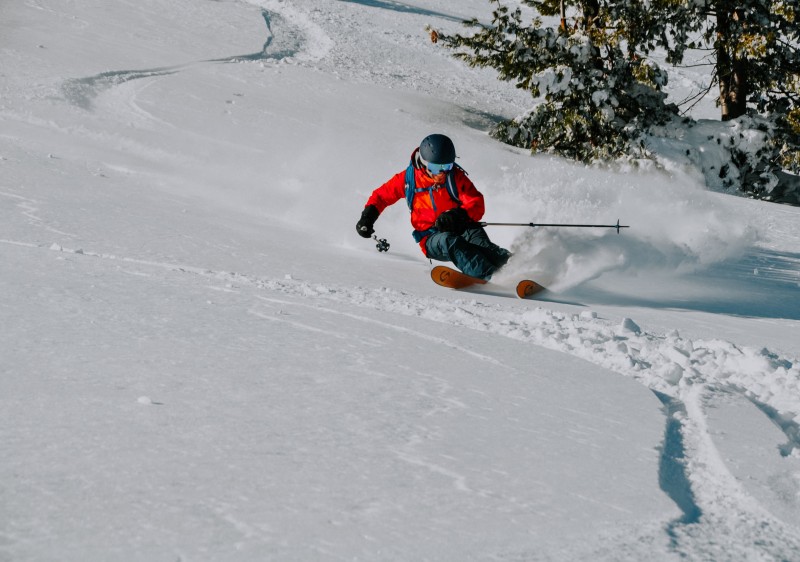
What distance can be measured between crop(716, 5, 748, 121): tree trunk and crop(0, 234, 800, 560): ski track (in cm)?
1105

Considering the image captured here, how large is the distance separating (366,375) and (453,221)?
371cm

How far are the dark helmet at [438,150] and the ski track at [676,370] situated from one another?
1.70 meters

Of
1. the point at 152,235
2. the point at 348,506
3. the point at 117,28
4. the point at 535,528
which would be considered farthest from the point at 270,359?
the point at 117,28

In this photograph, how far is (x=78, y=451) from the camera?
8.27ft

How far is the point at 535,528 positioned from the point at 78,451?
4.53 ft

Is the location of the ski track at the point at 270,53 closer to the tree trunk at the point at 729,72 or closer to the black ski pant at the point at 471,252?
the black ski pant at the point at 471,252

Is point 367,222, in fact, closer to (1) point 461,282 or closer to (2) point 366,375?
(1) point 461,282

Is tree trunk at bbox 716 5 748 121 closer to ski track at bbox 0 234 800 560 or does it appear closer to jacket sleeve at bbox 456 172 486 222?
jacket sleeve at bbox 456 172 486 222

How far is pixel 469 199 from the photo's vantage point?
7449 mm

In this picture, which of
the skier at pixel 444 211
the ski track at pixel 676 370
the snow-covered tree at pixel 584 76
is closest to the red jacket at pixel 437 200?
the skier at pixel 444 211

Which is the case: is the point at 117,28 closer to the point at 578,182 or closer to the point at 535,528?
the point at 578,182

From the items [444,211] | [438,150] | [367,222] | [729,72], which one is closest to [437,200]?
[444,211]

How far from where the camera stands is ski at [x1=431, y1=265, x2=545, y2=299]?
6.53 meters

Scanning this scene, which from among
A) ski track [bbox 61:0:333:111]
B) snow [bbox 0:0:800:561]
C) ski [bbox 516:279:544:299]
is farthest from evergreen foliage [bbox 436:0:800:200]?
ski [bbox 516:279:544:299]
